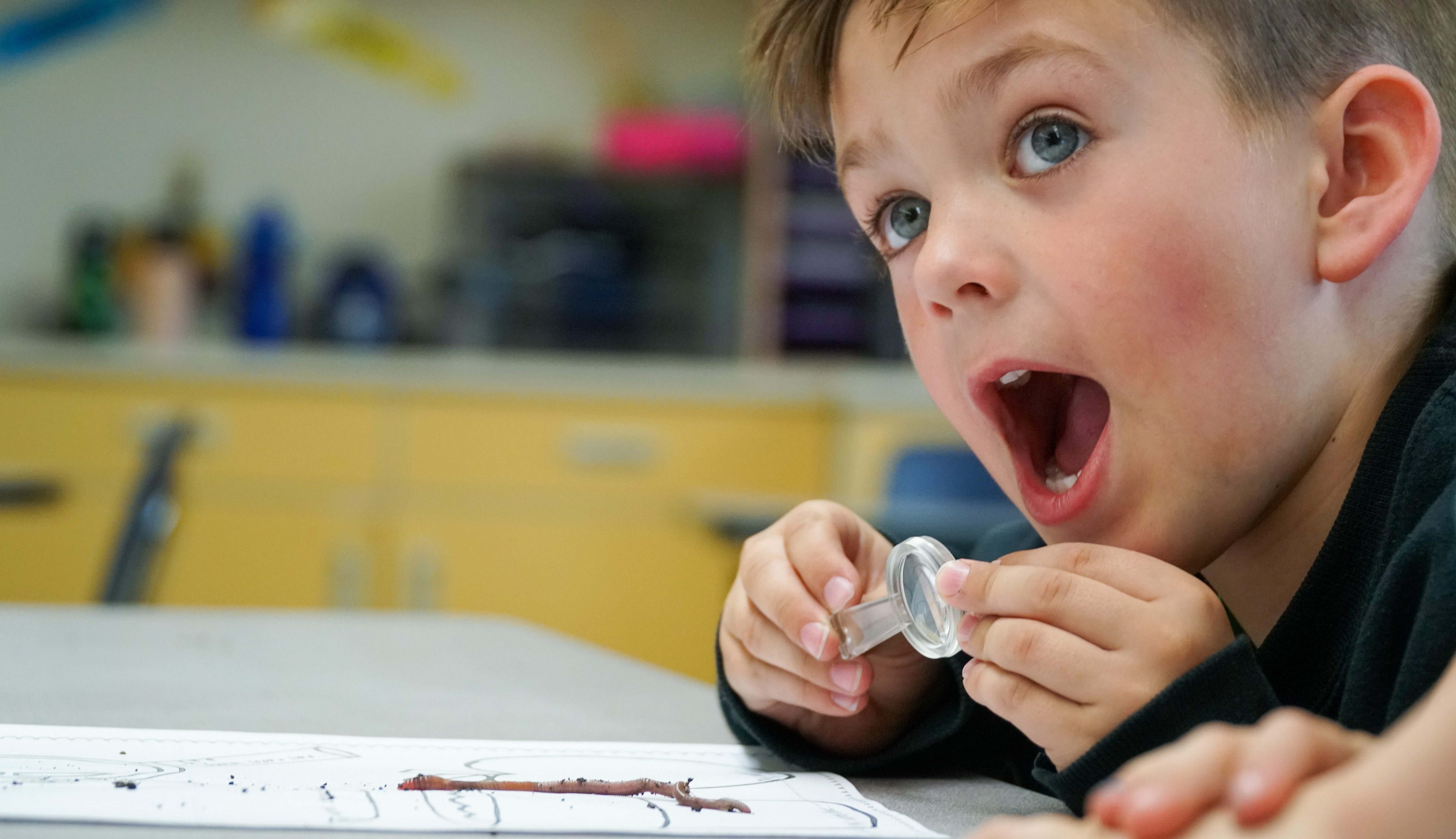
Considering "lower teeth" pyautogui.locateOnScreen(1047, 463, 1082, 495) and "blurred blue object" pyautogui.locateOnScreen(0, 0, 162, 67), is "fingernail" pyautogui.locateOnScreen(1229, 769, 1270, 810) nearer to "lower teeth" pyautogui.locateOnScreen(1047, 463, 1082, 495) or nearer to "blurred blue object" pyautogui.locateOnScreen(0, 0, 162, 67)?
"lower teeth" pyautogui.locateOnScreen(1047, 463, 1082, 495)

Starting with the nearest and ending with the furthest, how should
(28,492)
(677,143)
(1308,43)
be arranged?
(1308,43) → (28,492) → (677,143)

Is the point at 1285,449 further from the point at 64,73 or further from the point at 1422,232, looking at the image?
the point at 64,73

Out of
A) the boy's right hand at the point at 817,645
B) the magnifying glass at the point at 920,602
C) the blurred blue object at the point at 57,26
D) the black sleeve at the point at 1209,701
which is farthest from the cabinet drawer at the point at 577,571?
the black sleeve at the point at 1209,701

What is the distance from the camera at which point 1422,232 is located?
1.70 feet

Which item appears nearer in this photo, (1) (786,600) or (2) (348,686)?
(1) (786,600)

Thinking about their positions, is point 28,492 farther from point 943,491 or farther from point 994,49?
point 994,49

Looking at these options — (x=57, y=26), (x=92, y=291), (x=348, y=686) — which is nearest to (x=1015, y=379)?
(x=348, y=686)

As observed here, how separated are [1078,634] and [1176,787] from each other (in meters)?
0.13

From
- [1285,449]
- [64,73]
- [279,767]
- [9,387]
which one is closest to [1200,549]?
[1285,449]

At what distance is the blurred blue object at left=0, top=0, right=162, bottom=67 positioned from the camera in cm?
150

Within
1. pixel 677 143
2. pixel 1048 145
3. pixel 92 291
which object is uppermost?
pixel 677 143

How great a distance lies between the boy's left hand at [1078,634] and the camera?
0.41 meters

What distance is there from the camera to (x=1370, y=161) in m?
0.49

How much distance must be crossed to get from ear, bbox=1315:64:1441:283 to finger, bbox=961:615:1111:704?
7.0 inches
